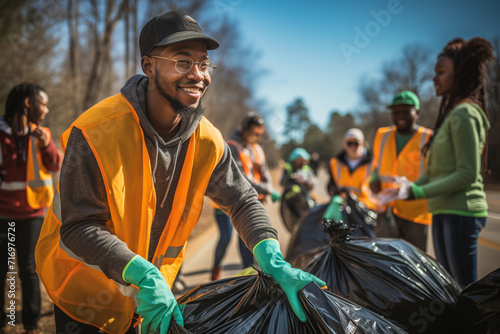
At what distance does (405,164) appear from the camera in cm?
296

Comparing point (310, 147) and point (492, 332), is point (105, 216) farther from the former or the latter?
point (310, 147)

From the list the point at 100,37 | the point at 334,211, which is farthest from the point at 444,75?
the point at 100,37

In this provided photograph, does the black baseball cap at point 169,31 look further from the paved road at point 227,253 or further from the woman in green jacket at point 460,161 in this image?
the paved road at point 227,253

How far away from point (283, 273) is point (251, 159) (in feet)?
9.27

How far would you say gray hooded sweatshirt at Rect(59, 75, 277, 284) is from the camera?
121cm

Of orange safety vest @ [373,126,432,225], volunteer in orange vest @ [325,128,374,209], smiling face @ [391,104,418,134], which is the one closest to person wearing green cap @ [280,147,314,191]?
volunteer in orange vest @ [325,128,374,209]

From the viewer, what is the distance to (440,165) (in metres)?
2.11

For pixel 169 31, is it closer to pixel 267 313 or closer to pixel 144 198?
pixel 144 198

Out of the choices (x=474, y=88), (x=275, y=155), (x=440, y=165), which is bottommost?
(x=275, y=155)

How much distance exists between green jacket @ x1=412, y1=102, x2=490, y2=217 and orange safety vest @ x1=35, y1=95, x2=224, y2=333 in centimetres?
150

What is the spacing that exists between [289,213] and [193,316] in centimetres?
320

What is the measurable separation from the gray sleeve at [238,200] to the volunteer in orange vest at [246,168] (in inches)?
76.8

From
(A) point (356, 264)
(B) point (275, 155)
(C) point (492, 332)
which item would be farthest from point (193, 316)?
(B) point (275, 155)

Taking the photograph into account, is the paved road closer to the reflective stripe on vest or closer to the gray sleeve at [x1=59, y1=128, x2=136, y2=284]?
the reflective stripe on vest
